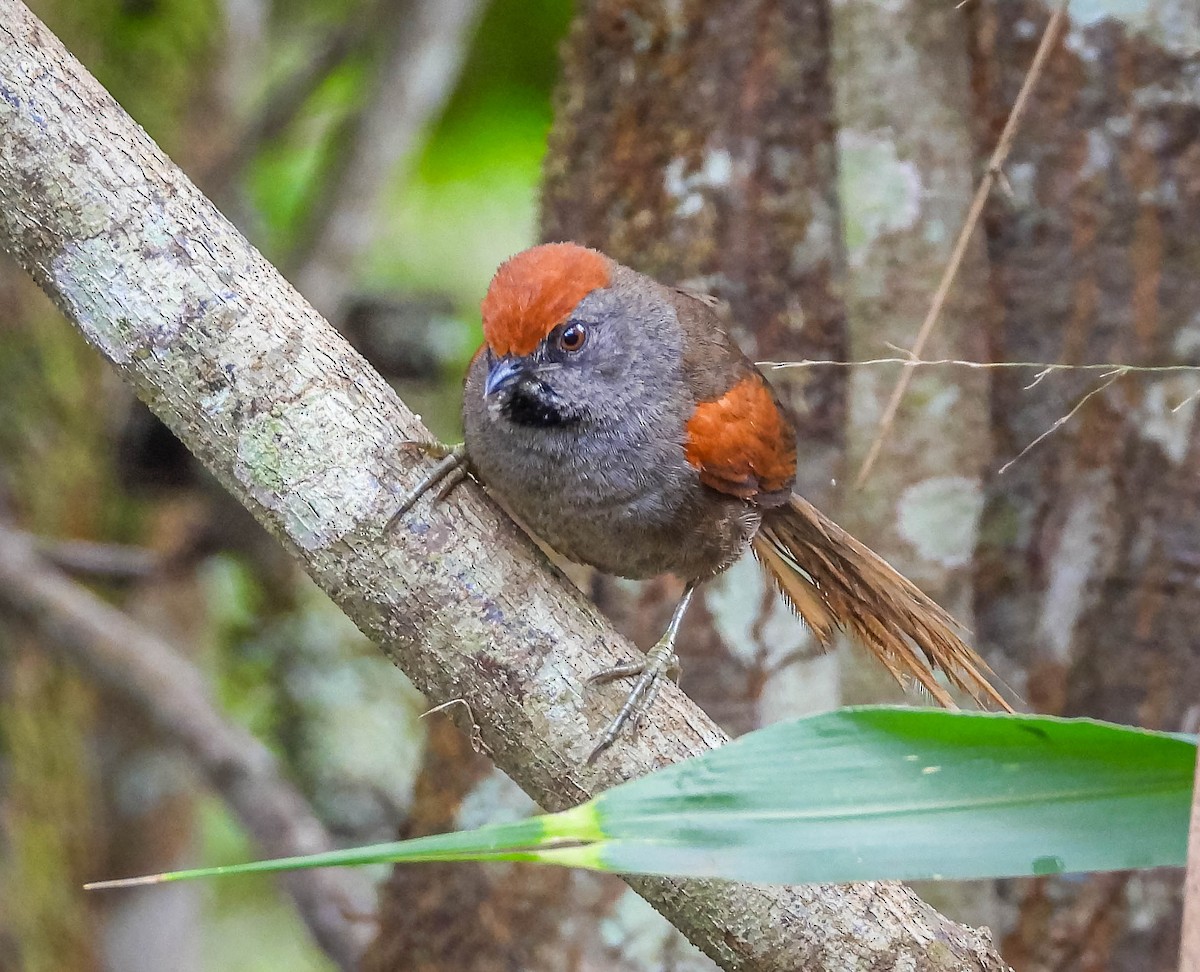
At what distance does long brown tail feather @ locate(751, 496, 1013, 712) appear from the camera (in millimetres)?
2248

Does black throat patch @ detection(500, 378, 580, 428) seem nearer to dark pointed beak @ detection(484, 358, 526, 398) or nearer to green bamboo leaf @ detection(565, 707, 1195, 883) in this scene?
dark pointed beak @ detection(484, 358, 526, 398)

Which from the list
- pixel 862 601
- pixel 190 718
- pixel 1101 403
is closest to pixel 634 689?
pixel 862 601

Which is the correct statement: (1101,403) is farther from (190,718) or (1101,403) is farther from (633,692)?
(190,718)

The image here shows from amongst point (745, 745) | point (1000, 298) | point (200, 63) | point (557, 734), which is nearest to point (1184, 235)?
point (1000, 298)

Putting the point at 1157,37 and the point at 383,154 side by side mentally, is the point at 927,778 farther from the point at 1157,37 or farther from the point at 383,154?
the point at 383,154

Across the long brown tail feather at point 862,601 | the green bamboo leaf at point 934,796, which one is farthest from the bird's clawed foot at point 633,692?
the long brown tail feather at point 862,601

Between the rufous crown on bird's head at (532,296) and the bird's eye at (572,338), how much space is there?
0.04 m

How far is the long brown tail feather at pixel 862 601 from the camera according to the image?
2.25m

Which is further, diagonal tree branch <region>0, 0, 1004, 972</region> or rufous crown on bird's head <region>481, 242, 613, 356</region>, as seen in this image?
rufous crown on bird's head <region>481, 242, 613, 356</region>

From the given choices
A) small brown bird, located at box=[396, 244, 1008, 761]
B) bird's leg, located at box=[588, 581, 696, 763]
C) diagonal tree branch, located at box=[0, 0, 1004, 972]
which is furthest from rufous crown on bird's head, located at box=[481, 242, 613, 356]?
bird's leg, located at box=[588, 581, 696, 763]

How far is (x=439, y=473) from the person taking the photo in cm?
179

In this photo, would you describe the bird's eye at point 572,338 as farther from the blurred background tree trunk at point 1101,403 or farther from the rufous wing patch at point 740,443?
the blurred background tree trunk at point 1101,403

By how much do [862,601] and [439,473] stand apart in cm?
109

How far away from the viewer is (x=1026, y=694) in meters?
2.89
